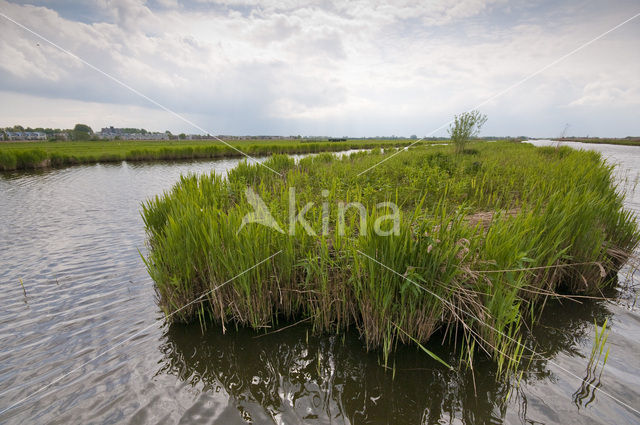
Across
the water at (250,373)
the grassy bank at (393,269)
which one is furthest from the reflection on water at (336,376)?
the grassy bank at (393,269)

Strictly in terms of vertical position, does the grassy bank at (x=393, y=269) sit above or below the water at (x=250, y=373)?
above

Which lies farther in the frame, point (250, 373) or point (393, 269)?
point (250, 373)

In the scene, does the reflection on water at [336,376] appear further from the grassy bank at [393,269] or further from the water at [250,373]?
the grassy bank at [393,269]

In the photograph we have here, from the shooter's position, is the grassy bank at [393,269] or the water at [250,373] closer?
the water at [250,373]

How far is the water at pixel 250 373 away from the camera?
105 inches

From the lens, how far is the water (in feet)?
8.75

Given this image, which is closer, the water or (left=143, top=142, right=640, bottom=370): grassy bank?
the water

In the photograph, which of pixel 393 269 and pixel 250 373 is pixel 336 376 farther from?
pixel 393 269

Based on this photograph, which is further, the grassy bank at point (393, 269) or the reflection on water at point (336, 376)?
the grassy bank at point (393, 269)

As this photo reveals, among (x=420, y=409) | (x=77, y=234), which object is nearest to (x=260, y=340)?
(x=420, y=409)

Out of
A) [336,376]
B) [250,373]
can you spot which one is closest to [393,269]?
[336,376]

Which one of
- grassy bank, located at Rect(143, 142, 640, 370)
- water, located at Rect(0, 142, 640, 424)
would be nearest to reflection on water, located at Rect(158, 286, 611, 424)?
water, located at Rect(0, 142, 640, 424)

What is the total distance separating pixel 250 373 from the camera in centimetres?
320

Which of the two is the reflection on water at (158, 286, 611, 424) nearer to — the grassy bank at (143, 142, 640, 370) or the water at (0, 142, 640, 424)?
the water at (0, 142, 640, 424)
